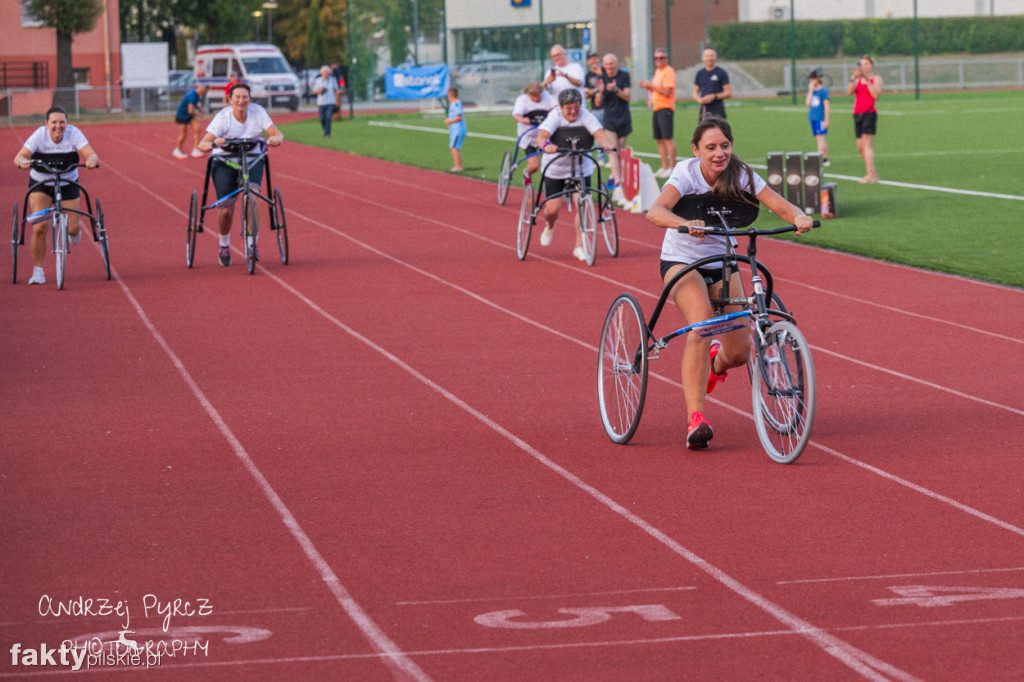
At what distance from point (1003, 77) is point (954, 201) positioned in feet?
148

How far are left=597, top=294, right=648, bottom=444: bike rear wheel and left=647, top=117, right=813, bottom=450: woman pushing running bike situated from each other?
0.24 m

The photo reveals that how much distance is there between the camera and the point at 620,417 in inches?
340

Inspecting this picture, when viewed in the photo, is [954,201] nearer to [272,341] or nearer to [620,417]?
[272,341]

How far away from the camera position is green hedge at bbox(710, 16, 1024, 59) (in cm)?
6238

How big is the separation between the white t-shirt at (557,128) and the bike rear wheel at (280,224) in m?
2.75

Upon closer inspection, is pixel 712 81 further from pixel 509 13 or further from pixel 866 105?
pixel 509 13

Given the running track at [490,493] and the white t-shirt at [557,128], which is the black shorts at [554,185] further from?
the running track at [490,493]

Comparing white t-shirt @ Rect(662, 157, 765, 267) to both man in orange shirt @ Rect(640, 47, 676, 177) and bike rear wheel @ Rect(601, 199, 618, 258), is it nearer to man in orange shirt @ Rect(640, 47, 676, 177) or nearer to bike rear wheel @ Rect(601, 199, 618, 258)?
bike rear wheel @ Rect(601, 199, 618, 258)

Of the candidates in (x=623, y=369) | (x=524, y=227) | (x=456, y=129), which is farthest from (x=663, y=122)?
(x=623, y=369)

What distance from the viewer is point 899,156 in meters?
28.7

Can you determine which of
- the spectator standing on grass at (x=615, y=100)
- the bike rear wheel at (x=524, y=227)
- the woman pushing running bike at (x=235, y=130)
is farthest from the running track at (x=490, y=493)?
the spectator standing on grass at (x=615, y=100)

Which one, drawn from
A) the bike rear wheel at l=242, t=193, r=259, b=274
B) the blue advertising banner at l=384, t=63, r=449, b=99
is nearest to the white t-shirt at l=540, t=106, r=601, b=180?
the bike rear wheel at l=242, t=193, r=259, b=274

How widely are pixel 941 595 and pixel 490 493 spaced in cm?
245

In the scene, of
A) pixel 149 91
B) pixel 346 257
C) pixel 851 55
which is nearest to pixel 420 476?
pixel 346 257
